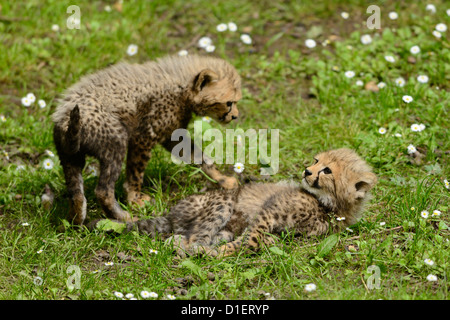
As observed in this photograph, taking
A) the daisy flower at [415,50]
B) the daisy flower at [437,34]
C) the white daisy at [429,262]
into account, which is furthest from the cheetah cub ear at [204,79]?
the daisy flower at [437,34]

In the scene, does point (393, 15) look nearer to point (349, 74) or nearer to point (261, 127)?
point (349, 74)

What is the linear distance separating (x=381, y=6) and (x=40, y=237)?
559cm

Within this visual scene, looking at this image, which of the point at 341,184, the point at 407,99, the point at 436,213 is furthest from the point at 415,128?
the point at 341,184

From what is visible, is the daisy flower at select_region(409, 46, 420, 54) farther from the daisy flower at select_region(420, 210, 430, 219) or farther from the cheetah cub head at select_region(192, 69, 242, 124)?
the daisy flower at select_region(420, 210, 430, 219)

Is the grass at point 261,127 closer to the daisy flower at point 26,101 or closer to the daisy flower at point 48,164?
the daisy flower at point 48,164

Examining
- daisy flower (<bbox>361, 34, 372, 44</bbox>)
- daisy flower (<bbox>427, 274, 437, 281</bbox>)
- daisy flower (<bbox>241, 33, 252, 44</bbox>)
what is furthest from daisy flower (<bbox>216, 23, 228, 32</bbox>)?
daisy flower (<bbox>427, 274, 437, 281</bbox>)

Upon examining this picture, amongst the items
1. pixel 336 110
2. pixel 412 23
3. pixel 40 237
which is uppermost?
pixel 412 23

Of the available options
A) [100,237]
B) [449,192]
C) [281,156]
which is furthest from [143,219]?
[449,192]

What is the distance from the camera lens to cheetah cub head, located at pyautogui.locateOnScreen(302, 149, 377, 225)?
480cm

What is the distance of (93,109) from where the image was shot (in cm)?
502

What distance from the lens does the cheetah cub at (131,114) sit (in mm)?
4984

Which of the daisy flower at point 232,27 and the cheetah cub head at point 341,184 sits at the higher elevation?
the daisy flower at point 232,27

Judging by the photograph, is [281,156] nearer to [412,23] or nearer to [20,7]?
[412,23]

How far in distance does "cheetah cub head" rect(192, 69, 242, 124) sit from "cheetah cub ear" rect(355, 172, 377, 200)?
1483mm
